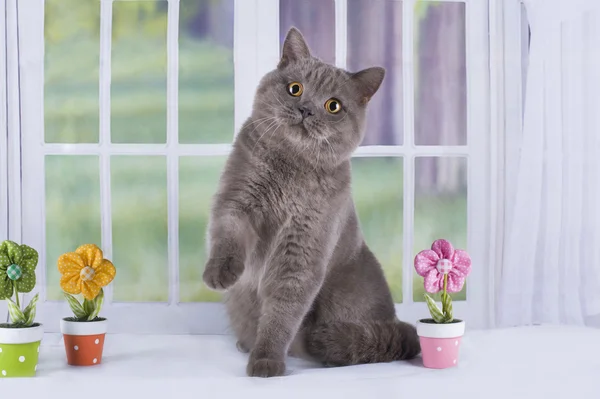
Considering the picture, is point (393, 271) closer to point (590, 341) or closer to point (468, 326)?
point (468, 326)

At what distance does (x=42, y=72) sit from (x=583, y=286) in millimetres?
1748

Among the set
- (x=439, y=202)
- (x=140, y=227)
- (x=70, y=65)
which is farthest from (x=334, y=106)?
(x=70, y=65)

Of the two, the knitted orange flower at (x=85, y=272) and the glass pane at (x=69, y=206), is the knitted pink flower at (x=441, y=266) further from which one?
the glass pane at (x=69, y=206)

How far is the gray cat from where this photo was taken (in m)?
1.49

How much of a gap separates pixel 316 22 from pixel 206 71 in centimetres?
37

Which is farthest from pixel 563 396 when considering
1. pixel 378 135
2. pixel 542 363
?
pixel 378 135

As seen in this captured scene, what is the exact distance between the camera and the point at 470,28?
200 cm

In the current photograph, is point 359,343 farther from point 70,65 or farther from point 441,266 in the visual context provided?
point 70,65

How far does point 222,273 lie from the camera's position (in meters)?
A: 1.34

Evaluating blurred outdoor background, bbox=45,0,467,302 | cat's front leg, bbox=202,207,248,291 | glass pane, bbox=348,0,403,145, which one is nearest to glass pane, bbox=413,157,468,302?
blurred outdoor background, bbox=45,0,467,302

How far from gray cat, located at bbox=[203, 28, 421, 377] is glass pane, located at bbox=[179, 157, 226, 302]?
1.25 feet

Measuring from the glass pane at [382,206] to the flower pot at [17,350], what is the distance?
103cm

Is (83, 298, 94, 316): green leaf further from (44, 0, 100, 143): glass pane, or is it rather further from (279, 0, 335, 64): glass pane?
(279, 0, 335, 64): glass pane

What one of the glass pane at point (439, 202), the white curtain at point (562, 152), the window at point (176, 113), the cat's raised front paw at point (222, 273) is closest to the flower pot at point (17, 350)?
the cat's raised front paw at point (222, 273)
